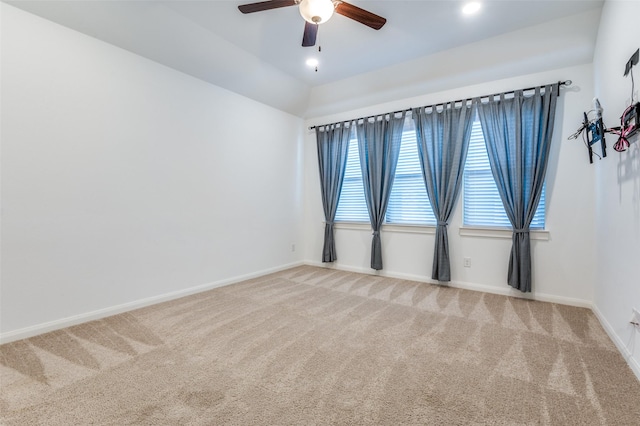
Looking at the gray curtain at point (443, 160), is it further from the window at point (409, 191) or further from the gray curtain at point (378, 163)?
the gray curtain at point (378, 163)

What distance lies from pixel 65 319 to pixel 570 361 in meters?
4.03

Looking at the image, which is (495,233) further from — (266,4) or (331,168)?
(266,4)

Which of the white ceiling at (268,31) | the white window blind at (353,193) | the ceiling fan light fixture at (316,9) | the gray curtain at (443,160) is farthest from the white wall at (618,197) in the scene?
the white window blind at (353,193)

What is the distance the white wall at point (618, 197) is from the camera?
183cm

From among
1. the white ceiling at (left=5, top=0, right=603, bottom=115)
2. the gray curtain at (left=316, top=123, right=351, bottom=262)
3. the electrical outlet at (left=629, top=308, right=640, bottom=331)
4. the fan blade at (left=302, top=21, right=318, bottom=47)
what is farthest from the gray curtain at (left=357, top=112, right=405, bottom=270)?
the electrical outlet at (left=629, top=308, right=640, bottom=331)

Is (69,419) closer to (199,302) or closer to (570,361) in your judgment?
(199,302)

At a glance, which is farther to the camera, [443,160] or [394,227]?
[394,227]

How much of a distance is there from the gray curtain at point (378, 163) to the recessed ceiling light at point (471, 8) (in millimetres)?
1431

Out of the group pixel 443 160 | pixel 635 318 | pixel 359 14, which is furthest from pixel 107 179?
pixel 635 318

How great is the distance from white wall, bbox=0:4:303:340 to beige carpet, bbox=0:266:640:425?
1.27 feet

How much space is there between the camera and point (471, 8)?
2596 millimetres

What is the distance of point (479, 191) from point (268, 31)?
10.4 ft

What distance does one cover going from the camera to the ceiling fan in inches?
75.9

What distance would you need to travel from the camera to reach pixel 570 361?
1.90 metres
